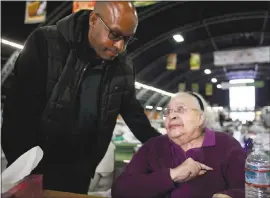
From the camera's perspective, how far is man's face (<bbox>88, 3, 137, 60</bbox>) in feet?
5.01

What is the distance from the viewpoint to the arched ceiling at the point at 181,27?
12.5 metres

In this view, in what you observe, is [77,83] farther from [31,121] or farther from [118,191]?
[118,191]

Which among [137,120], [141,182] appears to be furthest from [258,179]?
[137,120]

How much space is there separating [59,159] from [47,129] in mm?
245

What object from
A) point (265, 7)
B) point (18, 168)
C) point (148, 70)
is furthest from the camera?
point (148, 70)

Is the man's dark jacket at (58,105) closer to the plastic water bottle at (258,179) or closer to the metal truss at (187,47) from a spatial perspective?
the plastic water bottle at (258,179)

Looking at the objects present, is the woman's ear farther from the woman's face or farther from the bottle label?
the bottle label

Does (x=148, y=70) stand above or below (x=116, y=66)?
above

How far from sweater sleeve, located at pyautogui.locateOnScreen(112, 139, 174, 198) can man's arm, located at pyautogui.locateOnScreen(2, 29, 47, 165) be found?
0.63 metres

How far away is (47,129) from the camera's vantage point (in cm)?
183

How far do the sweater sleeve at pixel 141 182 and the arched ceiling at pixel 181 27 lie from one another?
706cm

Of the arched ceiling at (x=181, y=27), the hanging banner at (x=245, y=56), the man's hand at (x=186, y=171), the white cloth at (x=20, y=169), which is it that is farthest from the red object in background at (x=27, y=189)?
the hanging banner at (x=245, y=56)

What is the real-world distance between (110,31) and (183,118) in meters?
0.77

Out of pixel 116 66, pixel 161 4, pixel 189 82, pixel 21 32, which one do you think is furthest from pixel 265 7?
pixel 189 82
